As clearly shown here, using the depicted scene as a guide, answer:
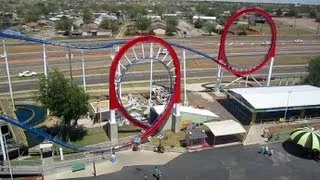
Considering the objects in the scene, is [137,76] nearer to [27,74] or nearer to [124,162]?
[27,74]

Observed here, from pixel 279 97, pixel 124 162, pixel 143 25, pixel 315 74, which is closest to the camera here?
pixel 124 162

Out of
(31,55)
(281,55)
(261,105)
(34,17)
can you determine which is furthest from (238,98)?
(34,17)

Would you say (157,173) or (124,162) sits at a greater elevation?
(157,173)

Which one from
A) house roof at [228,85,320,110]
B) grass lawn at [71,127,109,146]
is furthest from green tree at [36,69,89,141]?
house roof at [228,85,320,110]

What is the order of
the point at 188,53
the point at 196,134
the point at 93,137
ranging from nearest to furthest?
the point at 196,134, the point at 93,137, the point at 188,53

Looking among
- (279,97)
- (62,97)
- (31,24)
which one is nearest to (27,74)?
(62,97)

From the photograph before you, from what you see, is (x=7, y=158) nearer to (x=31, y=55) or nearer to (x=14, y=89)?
(x=14, y=89)

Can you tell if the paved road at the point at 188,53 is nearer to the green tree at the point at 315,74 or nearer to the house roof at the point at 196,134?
the green tree at the point at 315,74

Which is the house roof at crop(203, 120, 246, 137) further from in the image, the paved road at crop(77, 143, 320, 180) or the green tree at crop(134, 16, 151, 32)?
the green tree at crop(134, 16, 151, 32)
